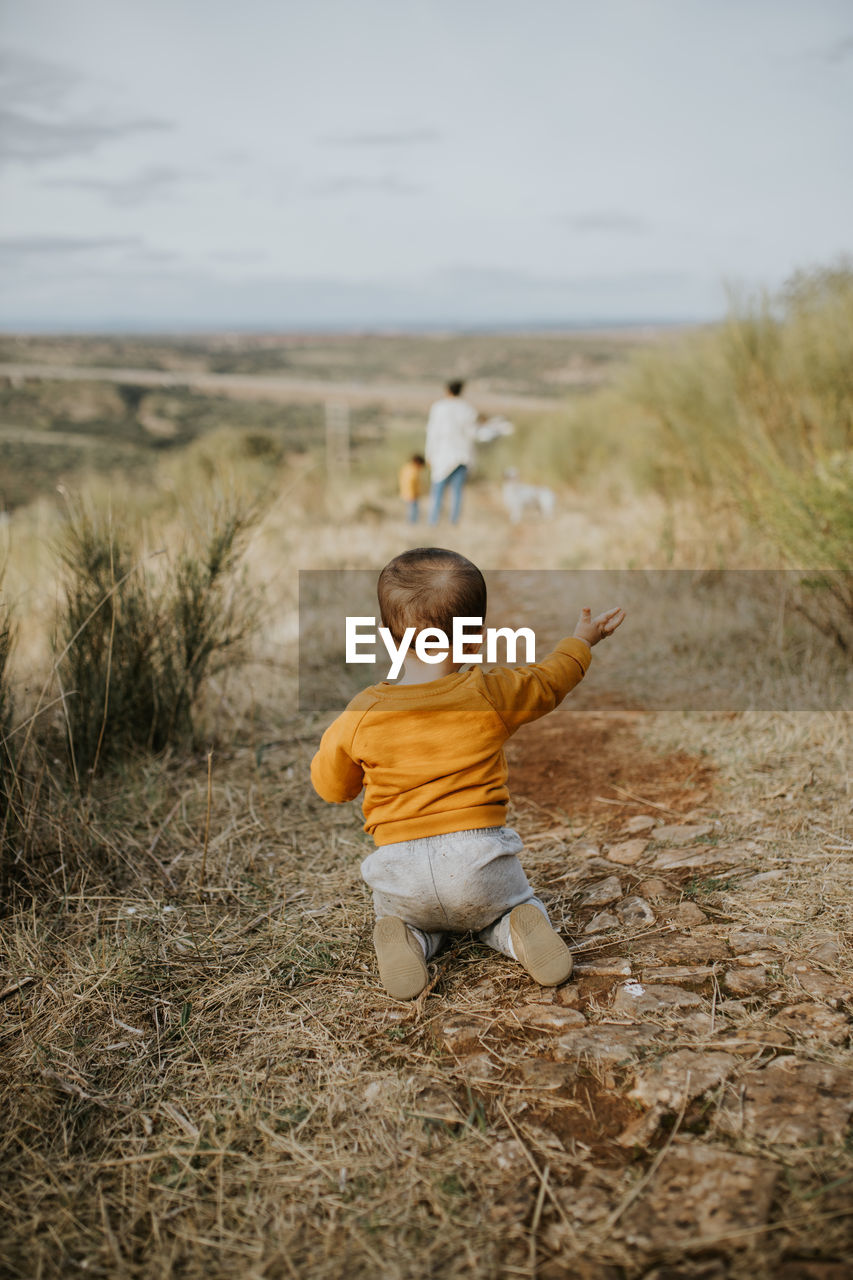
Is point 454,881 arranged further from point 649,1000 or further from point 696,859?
point 696,859

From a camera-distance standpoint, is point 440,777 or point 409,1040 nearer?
point 409,1040

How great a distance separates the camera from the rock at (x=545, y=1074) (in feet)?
5.36

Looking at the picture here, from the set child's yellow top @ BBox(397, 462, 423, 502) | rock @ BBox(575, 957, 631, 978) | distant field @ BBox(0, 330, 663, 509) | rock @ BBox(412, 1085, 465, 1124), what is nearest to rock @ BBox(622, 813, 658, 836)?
rock @ BBox(575, 957, 631, 978)

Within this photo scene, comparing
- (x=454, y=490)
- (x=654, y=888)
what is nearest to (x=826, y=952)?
(x=654, y=888)

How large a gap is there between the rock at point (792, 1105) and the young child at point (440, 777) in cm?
46

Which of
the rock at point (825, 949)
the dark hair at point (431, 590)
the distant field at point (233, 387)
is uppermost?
the distant field at point (233, 387)

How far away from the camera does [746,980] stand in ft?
6.22

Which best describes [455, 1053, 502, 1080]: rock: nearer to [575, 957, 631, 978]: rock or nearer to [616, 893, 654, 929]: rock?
[575, 957, 631, 978]: rock

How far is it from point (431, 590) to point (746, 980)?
109cm

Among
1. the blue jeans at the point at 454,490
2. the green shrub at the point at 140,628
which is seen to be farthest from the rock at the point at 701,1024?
the blue jeans at the point at 454,490

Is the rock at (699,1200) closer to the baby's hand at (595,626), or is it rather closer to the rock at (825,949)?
the rock at (825,949)

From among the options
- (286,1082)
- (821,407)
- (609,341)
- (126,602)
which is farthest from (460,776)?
(609,341)

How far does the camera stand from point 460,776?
78.1 inches

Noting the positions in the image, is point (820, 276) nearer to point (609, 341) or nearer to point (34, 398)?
point (34, 398)
